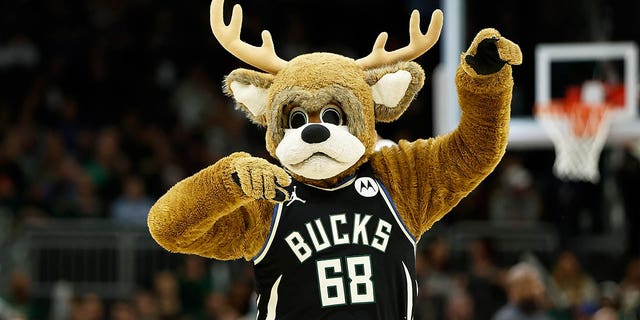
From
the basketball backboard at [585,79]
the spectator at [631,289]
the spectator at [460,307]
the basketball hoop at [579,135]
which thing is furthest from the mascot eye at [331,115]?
the spectator at [631,289]

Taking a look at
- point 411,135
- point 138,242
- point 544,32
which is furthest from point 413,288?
point 411,135

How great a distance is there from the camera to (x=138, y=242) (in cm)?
945

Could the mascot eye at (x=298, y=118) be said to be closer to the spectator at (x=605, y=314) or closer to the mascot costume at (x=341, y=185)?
the mascot costume at (x=341, y=185)

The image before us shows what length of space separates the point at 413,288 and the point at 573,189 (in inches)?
244

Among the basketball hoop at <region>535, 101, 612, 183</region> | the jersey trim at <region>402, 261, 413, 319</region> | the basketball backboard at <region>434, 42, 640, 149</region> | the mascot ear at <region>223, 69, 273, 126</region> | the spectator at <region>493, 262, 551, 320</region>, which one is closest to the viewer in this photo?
the jersey trim at <region>402, 261, 413, 319</region>

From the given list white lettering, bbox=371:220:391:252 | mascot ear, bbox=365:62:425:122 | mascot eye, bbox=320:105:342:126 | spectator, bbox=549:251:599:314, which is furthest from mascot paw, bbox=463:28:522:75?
spectator, bbox=549:251:599:314

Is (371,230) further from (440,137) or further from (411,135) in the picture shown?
(411,135)

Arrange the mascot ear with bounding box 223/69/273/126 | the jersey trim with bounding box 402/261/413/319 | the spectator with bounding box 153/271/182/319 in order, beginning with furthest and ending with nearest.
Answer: the spectator with bounding box 153/271/182/319 < the mascot ear with bounding box 223/69/273/126 < the jersey trim with bounding box 402/261/413/319

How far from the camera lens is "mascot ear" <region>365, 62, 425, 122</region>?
151 inches

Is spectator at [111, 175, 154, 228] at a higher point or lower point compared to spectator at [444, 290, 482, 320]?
higher

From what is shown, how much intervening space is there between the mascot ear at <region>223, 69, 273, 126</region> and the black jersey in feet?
1.00

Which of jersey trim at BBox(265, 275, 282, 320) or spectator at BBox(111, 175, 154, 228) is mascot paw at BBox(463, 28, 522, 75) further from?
spectator at BBox(111, 175, 154, 228)

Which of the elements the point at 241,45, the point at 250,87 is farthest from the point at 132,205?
the point at 250,87

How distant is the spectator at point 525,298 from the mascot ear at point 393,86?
3972mm
